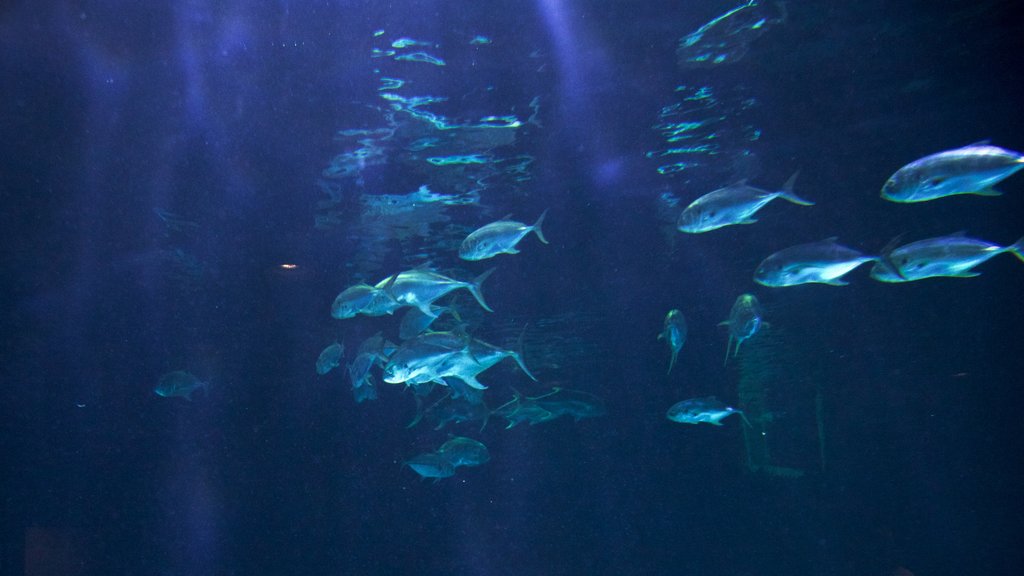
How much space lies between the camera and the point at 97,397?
15523mm

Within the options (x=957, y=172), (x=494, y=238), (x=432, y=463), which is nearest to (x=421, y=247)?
(x=432, y=463)

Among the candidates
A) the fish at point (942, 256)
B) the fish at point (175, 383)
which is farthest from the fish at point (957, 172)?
the fish at point (175, 383)

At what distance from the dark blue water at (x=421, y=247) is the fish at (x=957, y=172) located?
3.78m

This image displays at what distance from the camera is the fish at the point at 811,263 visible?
605cm

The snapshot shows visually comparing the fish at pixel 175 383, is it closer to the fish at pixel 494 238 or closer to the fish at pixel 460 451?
the fish at pixel 460 451

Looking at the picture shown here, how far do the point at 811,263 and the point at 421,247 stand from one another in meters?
10.8

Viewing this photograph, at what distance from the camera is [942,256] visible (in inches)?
226

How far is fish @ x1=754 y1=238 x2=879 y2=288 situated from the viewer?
19.8 feet

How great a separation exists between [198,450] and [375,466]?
223 inches

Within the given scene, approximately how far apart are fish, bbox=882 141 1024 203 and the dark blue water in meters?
3.78

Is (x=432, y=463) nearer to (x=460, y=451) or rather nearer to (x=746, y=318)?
(x=460, y=451)

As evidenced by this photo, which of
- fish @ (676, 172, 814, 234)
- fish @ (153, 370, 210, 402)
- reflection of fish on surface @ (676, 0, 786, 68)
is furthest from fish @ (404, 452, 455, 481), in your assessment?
reflection of fish on surface @ (676, 0, 786, 68)

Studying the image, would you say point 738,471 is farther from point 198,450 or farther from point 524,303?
point 198,450

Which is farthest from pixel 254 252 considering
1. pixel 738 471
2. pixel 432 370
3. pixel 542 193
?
pixel 738 471
